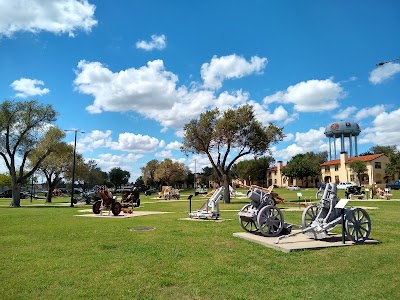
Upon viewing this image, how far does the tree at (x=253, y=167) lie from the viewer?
107 meters

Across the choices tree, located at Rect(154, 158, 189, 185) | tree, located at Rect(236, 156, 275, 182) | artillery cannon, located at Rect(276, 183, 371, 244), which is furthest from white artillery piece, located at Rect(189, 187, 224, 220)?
tree, located at Rect(236, 156, 275, 182)

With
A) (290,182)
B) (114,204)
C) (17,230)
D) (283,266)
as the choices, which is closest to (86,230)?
(17,230)

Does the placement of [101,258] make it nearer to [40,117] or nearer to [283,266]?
[283,266]

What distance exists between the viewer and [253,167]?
107 meters

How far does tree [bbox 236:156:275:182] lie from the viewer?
10675 cm

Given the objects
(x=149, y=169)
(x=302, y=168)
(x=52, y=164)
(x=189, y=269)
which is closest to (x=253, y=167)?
(x=302, y=168)

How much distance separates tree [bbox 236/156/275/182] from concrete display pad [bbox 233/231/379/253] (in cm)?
9550

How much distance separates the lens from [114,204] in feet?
65.7

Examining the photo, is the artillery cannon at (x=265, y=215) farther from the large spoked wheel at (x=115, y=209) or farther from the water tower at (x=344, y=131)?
the water tower at (x=344, y=131)

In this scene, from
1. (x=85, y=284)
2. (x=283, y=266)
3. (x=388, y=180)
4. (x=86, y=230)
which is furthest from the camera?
(x=388, y=180)

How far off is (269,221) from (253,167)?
97.2 meters

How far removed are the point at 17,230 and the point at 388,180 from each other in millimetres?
Result: 87809

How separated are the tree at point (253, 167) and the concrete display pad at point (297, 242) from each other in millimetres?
95503

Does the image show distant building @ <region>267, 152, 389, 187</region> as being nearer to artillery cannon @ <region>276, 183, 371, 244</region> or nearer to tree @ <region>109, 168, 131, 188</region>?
tree @ <region>109, 168, 131, 188</region>
